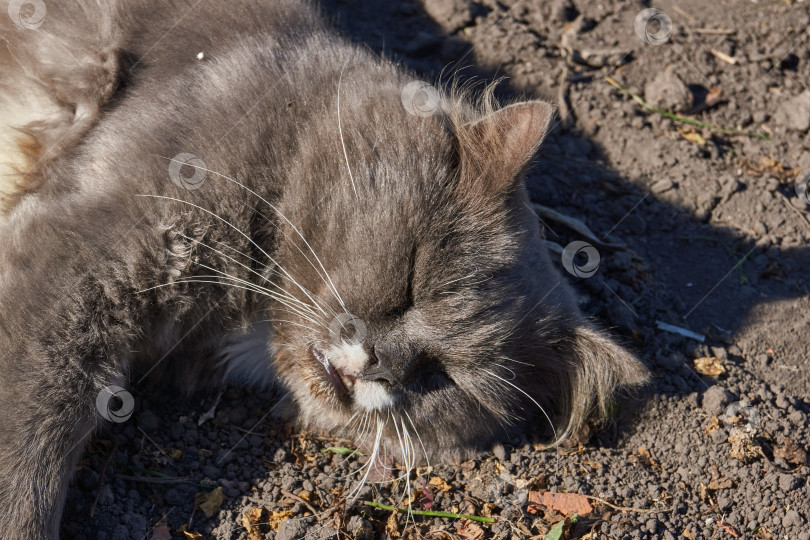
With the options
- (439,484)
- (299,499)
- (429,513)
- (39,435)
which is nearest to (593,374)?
(439,484)

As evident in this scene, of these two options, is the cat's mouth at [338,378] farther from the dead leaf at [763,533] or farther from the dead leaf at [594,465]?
the dead leaf at [763,533]

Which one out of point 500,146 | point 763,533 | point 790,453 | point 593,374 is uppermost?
point 500,146

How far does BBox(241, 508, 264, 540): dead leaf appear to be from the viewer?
10.6 feet

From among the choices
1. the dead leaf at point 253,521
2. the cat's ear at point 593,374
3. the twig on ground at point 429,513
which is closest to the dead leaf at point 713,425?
the cat's ear at point 593,374

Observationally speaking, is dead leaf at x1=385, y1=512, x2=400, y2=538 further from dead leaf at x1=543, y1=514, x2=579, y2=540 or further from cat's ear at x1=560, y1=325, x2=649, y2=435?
cat's ear at x1=560, y1=325, x2=649, y2=435

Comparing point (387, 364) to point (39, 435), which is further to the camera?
point (387, 364)

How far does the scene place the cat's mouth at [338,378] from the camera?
3.30m

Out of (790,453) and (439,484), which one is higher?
(439,484)

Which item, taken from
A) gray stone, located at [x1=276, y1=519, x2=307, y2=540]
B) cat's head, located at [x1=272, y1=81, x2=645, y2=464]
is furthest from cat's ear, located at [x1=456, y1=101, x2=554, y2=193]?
gray stone, located at [x1=276, y1=519, x2=307, y2=540]

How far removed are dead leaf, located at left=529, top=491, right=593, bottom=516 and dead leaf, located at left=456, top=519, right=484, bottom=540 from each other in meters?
0.29

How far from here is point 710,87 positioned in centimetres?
510

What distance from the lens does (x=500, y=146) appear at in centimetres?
331

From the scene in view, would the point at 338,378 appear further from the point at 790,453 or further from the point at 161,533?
the point at 790,453

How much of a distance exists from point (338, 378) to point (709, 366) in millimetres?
1897
